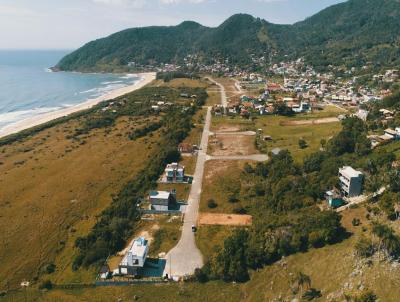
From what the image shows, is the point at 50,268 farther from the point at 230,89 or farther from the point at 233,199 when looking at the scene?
the point at 230,89

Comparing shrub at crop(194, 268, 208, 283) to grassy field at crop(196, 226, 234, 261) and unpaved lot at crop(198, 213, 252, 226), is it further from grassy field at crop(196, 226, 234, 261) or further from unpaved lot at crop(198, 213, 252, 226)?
unpaved lot at crop(198, 213, 252, 226)

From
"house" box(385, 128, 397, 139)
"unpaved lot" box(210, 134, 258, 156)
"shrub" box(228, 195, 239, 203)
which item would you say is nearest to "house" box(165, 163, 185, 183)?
"shrub" box(228, 195, 239, 203)

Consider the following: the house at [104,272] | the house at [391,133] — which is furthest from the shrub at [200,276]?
the house at [391,133]

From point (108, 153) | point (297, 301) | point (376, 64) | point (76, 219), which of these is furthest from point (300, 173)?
point (376, 64)

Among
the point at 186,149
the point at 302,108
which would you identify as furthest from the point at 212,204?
the point at 302,108

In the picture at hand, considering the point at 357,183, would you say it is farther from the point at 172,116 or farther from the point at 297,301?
the point at 172,116

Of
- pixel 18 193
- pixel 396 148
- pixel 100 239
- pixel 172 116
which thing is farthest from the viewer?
pixel 172 116

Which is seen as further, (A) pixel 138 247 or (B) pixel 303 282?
(A) pixel 138 247
